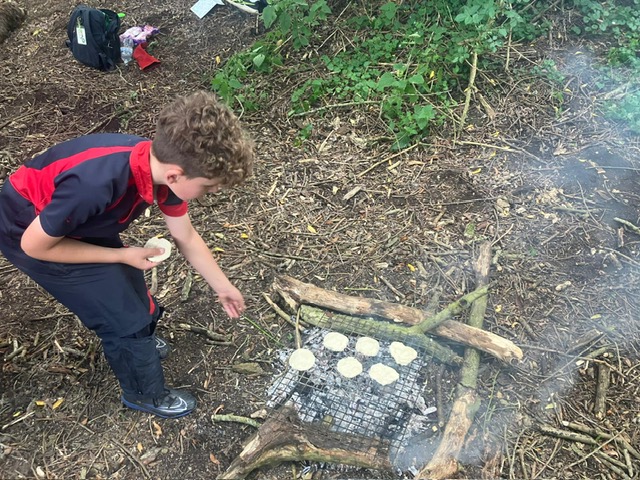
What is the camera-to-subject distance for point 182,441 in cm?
252

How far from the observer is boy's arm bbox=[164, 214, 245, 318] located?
2.25 metres

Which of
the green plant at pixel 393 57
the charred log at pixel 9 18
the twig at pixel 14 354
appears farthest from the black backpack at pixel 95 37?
the twig at pixel 14 354

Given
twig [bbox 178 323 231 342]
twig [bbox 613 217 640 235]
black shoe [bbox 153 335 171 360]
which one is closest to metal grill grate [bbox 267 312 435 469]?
twig [bbox 178 323 231 342]

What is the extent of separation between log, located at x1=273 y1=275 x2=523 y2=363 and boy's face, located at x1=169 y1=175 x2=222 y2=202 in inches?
48.5

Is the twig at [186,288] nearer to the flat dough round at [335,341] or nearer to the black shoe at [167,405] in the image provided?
the black shoe at [167,405]

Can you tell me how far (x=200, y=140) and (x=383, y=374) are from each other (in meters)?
1.51

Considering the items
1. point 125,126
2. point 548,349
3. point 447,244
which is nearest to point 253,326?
point 447,244

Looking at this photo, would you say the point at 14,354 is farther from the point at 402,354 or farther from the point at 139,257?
the point at 402,354

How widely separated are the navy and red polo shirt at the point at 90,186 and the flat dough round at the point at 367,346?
1.27 m

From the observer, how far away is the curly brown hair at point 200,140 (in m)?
1.81

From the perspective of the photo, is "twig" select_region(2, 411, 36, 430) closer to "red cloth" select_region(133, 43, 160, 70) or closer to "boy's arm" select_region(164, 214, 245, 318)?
"boy's arm" select_region(164, 214, 245, 318)

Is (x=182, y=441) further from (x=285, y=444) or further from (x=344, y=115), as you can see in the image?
(x=344, y=115)

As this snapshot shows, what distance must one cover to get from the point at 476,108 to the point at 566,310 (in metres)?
1.96

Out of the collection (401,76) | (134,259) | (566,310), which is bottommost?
(566,310)
